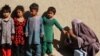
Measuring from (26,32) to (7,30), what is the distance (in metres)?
0.30

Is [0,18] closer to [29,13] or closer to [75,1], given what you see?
[29,13]

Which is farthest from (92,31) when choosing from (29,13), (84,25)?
(29,13)

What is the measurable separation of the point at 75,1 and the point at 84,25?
1.48 feet

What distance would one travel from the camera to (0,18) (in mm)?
8383

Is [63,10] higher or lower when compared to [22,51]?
higher

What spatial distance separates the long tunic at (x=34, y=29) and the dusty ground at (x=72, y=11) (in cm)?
29

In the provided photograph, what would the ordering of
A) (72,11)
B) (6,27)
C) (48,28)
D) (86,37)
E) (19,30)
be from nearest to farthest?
(6,27) → (19,30) → (48,28) → (86,37) → (72,11)

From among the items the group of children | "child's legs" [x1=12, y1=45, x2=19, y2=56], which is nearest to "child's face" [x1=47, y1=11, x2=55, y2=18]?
the group of children

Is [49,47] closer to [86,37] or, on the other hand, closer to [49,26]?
[49,26]

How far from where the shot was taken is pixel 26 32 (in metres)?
8.35

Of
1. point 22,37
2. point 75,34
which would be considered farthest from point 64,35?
point 22,37

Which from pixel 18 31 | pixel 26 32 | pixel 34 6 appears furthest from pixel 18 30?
pixel 34 6

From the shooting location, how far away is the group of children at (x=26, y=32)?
27.3ft

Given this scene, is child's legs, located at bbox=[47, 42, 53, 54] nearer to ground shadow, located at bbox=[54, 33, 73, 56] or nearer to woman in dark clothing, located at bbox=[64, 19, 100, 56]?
ground shadow, located at bbox=[54, 33, 73, 56]
